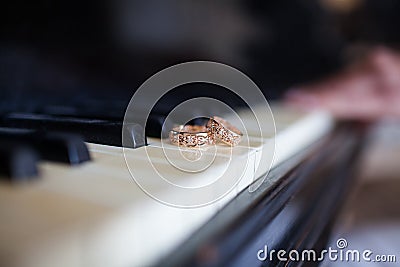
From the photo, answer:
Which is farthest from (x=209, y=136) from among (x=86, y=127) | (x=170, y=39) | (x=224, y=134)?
(x=170, y=39)

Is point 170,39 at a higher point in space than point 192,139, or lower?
higher

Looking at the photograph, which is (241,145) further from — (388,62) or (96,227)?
(388,62)

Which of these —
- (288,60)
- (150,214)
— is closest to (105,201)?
(150,214)

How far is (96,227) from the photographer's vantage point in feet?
0.63

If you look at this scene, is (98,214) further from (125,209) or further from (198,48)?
(198,48)

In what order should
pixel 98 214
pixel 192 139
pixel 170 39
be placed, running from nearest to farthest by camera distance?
pixel 98 214, pixel 192 139, pixel 170 39

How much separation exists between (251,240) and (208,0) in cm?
59

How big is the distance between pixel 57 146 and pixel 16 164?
5 cm

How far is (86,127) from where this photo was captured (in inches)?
14.8

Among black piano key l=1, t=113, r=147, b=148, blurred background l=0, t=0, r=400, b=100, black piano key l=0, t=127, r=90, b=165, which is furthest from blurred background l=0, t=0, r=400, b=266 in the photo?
black piano key l=0, t=127, r=90, b=165

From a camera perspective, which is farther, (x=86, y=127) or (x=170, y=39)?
(x=170, y=39)

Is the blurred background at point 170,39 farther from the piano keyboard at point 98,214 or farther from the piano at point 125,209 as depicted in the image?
the piano keyboard at point 98,214

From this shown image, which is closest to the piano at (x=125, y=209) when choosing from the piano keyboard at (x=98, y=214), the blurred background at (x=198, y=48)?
the piano keyboard at (x=98, y=214)

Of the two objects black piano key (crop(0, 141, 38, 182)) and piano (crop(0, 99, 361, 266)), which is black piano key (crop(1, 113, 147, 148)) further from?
black piano key (crop(0, 141, 38, 182))
